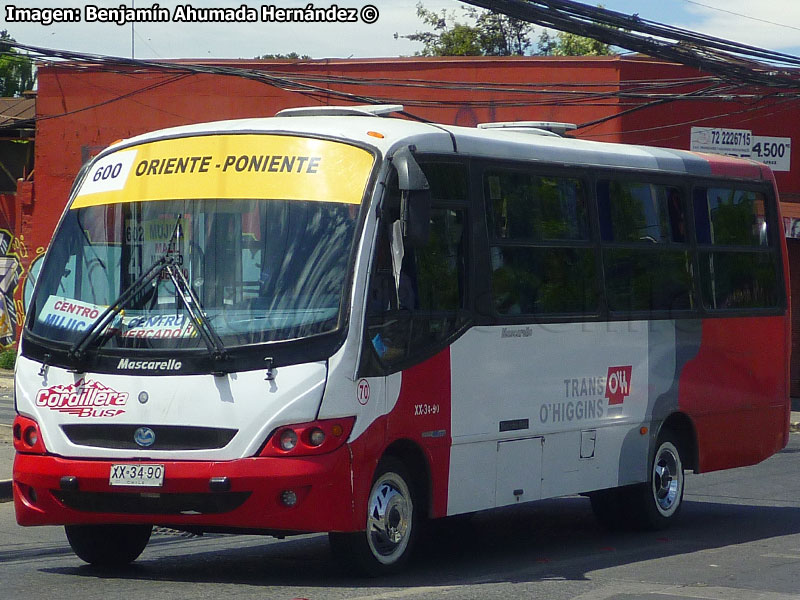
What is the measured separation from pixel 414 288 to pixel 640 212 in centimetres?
309

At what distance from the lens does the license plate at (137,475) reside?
7.55 meters

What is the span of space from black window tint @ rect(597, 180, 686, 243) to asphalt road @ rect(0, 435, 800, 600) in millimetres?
2393

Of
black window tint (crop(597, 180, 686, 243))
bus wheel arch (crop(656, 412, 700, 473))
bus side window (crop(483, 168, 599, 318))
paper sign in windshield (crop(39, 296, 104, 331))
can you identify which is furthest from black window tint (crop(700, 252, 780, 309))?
paper sign in windshield (crop(39, 296, 104, 331))

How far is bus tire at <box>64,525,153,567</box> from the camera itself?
840 cm

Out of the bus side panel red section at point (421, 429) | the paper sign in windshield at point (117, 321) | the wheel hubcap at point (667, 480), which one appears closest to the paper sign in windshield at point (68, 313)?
the paper sign in windshield at point (117, 321)

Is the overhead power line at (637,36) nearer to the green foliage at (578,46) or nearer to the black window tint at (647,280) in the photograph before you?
the black window tint at (647,280)

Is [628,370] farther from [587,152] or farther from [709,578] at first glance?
[709,578]

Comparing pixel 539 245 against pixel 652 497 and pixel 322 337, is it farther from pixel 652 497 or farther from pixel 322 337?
pixel 652 497

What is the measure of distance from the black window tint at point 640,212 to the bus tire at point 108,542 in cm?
412

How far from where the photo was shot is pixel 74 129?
2588 cm

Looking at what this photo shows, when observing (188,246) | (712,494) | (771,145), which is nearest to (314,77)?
(771,145)

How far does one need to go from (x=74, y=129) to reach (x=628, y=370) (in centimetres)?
1795

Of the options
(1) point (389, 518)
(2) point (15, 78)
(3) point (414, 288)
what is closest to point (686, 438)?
(3) point (414, 288)

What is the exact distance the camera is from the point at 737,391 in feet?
38.5
